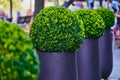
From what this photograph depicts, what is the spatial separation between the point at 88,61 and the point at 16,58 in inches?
162

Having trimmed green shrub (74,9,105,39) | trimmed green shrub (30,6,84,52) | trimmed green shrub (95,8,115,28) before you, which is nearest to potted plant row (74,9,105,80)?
trimmed green shrub (74,9,105,39)

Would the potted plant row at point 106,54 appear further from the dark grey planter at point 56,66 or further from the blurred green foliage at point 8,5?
the blurred green foliage at point 8,5

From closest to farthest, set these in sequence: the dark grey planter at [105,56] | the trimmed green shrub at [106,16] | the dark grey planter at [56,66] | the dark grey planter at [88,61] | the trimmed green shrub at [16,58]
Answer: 1. the trimmed green shrub at [16,58]
2. the dark grey planter at [56,66]
3. the dark grey planter at [88,61]
4. the dark grey planter at [105,56]
5. the trimmed green shrub at [106,16]

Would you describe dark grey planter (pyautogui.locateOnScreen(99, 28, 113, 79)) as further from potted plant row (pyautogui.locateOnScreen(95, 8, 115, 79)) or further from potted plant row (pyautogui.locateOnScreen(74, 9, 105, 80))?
potted plant row (pyautogui.locateOnScreen(74, 9, 105, 80))

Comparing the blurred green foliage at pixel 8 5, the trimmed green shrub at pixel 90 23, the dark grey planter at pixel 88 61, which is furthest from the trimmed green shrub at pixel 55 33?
the blurred green foliage at pixel 8 5

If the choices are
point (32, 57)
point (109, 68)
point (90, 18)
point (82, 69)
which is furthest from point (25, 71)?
point (109, 68)

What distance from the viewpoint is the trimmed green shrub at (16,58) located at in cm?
238

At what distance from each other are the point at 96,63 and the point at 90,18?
2.24 ft

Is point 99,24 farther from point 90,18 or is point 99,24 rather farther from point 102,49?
point 102,49

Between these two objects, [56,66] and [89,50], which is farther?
[89,50]

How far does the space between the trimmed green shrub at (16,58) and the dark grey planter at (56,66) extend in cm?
232

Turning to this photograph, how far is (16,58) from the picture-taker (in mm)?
→ 2381

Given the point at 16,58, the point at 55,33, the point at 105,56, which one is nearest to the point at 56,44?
the point at 55,33

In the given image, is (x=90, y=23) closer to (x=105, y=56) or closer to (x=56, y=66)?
(x=105, y=56)
